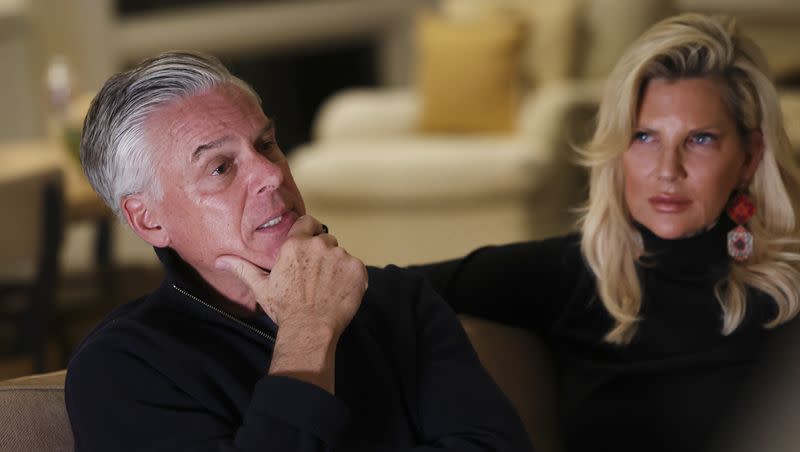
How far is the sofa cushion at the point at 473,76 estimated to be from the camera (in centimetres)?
421

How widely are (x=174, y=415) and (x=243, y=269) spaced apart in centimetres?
21

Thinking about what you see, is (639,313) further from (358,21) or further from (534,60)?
(358,21)

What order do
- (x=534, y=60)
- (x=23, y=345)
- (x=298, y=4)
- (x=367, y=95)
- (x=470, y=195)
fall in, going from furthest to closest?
1. (x=298, y=4)
2. (x=367, y=95)
3. (x=534, y=60)
4. (x=470, y=195)
5. (x=23, y=345)

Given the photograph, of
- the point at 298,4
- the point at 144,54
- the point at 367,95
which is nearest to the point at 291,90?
the point at 298,4

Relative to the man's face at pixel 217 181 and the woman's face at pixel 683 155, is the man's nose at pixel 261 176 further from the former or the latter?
the woman's face at pixel 683 155

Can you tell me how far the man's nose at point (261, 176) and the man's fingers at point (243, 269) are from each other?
0.09 metres

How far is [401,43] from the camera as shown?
20.6 feet

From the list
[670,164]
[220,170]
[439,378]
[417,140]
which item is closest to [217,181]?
[220,170]

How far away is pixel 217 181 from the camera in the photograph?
1.32 meters

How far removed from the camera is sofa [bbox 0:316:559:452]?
1.28 meters

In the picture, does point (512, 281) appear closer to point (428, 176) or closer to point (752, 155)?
point (752, 155)

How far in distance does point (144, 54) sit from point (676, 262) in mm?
4159

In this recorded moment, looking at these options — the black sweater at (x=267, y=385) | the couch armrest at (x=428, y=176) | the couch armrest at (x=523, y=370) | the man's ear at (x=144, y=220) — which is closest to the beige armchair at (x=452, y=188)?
the couch armrest at (x=428, y=176)

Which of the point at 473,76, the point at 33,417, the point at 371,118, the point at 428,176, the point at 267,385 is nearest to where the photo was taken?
the point at 267,385
